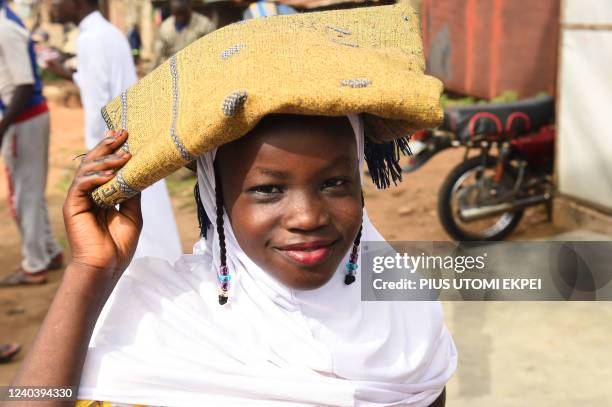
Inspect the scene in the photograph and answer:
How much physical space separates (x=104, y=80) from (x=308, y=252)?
3.26 meters

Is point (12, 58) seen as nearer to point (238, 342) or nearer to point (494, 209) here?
point (494, 209)

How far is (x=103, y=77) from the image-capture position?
4379 millimetres

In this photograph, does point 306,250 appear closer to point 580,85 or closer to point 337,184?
point 337,184

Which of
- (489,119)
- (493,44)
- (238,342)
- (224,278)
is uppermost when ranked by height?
(224,278)

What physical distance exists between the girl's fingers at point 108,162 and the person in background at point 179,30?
6.58 m

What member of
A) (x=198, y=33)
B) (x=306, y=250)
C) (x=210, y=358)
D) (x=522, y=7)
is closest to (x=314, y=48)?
(x=306, y=250)

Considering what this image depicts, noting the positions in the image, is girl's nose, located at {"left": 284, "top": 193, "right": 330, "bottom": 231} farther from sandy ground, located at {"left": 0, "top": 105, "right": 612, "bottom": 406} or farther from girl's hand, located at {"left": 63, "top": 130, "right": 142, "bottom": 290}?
sandy ground, located at {"left": 0, "top": 105, "right": 612, "bottom": 406}

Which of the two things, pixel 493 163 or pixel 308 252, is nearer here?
pixel 308 252

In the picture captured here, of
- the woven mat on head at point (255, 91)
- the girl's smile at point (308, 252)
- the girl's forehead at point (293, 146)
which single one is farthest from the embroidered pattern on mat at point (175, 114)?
the girl's smile at point (308, 252)

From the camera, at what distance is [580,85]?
5.43 meters

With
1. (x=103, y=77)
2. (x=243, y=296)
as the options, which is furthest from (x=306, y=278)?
(x=103, y=77)

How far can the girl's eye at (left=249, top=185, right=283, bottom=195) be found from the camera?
4.73ft

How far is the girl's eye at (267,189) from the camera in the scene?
4.73 ft

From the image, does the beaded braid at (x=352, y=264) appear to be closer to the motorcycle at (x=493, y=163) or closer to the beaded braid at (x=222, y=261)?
the beaded braid at (x=222, y=261)
